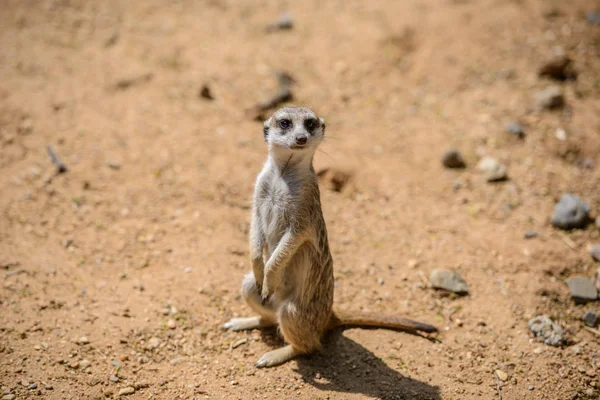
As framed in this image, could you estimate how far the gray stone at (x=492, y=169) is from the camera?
456 centimetres

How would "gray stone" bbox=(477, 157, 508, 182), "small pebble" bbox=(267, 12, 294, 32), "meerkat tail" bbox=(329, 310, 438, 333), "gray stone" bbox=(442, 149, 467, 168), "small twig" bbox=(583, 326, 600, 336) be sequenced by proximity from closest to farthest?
"meerkat tail" bbox=(329, 310, 438, 333) → "small twig" bbox=(583, 326, 600, 336) → "gray stone" bbox=(477, 157, 508, 182) → "gray stone" bbox=(442, 149, 467, 168) → "small pebble" bbox=(267, 12, 294, 32)

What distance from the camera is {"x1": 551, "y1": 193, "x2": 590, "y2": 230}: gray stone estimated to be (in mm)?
4160

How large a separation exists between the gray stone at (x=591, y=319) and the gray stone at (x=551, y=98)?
242 centimetres

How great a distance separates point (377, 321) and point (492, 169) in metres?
2.07

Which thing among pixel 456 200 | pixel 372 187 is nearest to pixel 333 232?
pixel 372 187

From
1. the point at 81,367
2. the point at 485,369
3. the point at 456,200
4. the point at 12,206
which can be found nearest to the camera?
the point at 81,367

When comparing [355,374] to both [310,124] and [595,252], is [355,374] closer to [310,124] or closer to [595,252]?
[310,124]

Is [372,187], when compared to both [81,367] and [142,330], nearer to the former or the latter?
[142,330]

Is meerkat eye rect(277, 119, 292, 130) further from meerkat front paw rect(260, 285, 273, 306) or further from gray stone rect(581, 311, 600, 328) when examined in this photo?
gray stone rect(581, 311, 600, 328)

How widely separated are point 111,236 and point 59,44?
297cm

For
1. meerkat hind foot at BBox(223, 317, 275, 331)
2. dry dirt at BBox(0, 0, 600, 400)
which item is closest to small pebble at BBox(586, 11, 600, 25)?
dry dirt at BBox(0, 0, 600, 400)

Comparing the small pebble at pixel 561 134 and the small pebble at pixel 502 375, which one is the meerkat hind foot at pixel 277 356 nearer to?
the small pebble at pixel 502 375

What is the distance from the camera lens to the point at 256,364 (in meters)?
3.08

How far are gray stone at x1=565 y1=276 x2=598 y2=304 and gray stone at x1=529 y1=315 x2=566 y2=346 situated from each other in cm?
34
